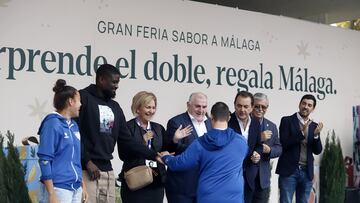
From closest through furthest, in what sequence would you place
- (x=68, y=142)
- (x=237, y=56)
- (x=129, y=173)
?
(x=68, y=142), (x=129, y=173), (x=237, y=56)

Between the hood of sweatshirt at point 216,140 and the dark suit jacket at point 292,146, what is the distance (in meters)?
2.26

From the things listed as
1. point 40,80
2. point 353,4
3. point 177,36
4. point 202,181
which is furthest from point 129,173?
point 353,4

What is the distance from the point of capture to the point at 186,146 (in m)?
5.14

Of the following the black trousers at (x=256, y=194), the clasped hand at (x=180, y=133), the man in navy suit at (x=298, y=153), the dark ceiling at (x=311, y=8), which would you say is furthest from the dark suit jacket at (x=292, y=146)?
the dark ceiling at (x=311, y=8)

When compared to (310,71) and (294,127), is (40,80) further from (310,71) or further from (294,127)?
(310,71)

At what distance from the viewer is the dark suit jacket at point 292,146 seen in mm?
6398

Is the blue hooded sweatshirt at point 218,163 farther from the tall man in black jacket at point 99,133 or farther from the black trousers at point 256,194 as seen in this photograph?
the black trousers at point 256,194

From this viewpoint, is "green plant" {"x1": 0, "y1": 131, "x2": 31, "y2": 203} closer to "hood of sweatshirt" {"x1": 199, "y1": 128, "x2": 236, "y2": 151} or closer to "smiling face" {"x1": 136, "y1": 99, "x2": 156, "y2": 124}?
"smiling face" {"x1": 136, "y1": 99, "x2": 156, "y2": 124}

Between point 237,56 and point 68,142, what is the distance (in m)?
4.54

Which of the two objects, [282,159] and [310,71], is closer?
[282,159]

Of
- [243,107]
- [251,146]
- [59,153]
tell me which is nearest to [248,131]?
[251,146]

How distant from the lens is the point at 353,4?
10.3 m

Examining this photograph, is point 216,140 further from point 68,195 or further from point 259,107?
point 259,107

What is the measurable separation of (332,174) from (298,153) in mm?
2658
